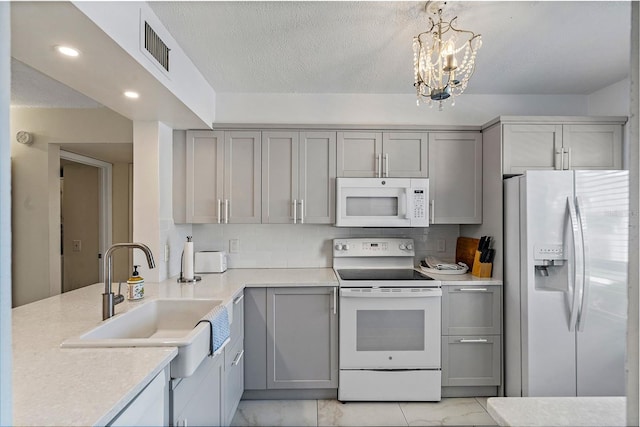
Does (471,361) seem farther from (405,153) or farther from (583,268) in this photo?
(405,153)

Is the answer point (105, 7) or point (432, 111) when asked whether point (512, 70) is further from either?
point (105, 7)

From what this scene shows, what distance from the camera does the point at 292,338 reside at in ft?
8.11

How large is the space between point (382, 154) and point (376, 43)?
3.12ft

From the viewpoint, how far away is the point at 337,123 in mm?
2832

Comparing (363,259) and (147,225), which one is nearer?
(147,225)

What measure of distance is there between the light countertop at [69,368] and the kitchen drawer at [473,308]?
79.0 inches

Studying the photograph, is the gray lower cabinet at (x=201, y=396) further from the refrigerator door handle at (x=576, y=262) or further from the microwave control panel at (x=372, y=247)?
the refrigerator door handle at (x=576, y=262)

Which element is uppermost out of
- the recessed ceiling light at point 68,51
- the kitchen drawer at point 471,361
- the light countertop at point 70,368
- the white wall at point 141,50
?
the white wall at point 141,50

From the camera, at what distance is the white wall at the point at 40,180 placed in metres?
2.93

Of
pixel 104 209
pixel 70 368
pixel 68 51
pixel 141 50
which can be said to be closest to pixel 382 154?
pixel 141 50

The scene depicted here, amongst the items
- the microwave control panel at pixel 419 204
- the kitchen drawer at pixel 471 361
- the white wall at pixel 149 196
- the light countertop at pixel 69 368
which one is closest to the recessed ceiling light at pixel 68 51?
the white wall at pixel 149 196

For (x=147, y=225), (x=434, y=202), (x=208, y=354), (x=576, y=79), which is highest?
(x=576, y=79)

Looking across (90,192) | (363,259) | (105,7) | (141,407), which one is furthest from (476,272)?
(90,192)

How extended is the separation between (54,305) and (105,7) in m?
1.50
